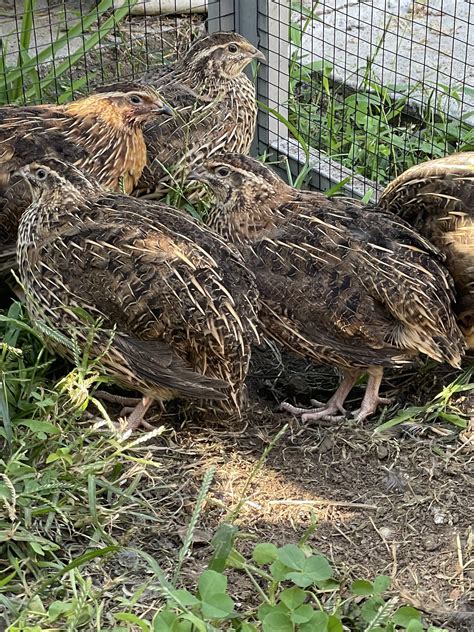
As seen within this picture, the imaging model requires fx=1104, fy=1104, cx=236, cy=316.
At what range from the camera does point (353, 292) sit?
16.2 feet

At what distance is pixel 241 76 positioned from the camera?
6.73 metres

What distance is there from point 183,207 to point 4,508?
8.57 ft

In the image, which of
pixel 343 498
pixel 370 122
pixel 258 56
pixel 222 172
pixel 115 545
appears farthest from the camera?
pixel 370 122

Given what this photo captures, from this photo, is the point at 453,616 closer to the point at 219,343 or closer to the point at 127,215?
the point at 219,343

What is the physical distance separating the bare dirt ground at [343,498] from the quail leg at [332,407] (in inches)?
2.6

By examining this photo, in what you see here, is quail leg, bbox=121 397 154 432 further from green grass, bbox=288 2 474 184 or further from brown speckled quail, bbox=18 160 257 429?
green grass, bbox=288 2 474 184

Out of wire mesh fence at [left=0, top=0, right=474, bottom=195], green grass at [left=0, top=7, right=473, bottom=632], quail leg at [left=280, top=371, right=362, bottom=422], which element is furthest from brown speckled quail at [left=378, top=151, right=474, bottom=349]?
wire mesh fence at [left=0, top=0, right=474, bottom=195]

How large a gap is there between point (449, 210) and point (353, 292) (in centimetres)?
71

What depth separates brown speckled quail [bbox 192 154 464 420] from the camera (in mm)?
4934

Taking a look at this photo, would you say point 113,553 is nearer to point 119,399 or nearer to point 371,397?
point 119,399

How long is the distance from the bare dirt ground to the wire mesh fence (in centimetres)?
206

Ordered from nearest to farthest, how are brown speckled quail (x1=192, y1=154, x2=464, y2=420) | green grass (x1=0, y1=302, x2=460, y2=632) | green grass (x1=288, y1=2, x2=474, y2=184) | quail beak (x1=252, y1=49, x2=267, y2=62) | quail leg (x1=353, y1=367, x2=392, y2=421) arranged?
1. green grass (x1=0, y1=302, x2=460, y2=632)
2. brown speckled quail (x1=192, y1=154, x2=464, y2=420)
3. quail leg (x1=353, y1=367, x2=392, y2=421)
4. quail beak (x1=252, y1=49, x2=267, y2=62)
5. green grass (x1=288, y1=2, x2=474, y2=184)

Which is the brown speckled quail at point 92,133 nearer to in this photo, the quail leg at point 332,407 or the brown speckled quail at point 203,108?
the brown speckled quail at point 203,108

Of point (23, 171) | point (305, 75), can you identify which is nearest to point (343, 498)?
point (23, 171)
